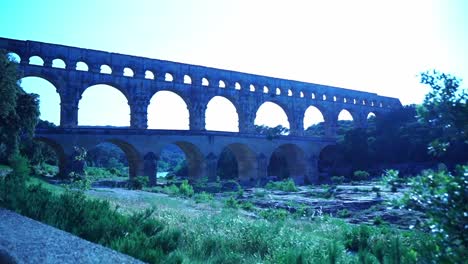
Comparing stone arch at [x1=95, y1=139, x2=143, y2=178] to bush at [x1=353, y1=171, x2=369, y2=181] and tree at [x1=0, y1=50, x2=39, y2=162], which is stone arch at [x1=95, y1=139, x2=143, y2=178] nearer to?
tree at [x1=0, y1=50, x2=39, y2=162]

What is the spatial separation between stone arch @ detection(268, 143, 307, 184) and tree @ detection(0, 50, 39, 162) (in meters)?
19.5

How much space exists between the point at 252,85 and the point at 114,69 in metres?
11.3

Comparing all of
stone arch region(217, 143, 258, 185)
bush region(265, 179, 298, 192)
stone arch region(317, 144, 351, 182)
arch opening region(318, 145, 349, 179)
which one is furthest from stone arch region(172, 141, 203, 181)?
stone arch region(317, 144, 351, 182)

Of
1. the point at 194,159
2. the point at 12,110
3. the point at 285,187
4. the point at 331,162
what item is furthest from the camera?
the point at 331,162

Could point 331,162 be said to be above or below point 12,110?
below

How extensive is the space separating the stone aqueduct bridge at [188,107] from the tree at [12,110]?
14.8 ft

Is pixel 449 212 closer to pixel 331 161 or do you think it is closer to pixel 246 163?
pixel 246 163

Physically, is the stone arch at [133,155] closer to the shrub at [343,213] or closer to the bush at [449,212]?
the shrub at [343,213]

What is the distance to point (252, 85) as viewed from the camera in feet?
110

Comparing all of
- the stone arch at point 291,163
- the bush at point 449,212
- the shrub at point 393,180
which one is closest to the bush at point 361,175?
the stone arch at point 291,163

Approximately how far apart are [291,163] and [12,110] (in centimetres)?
2360

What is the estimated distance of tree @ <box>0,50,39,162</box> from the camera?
13.5 meters

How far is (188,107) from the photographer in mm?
29875

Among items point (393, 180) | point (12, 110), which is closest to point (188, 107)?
point (12, 110)
